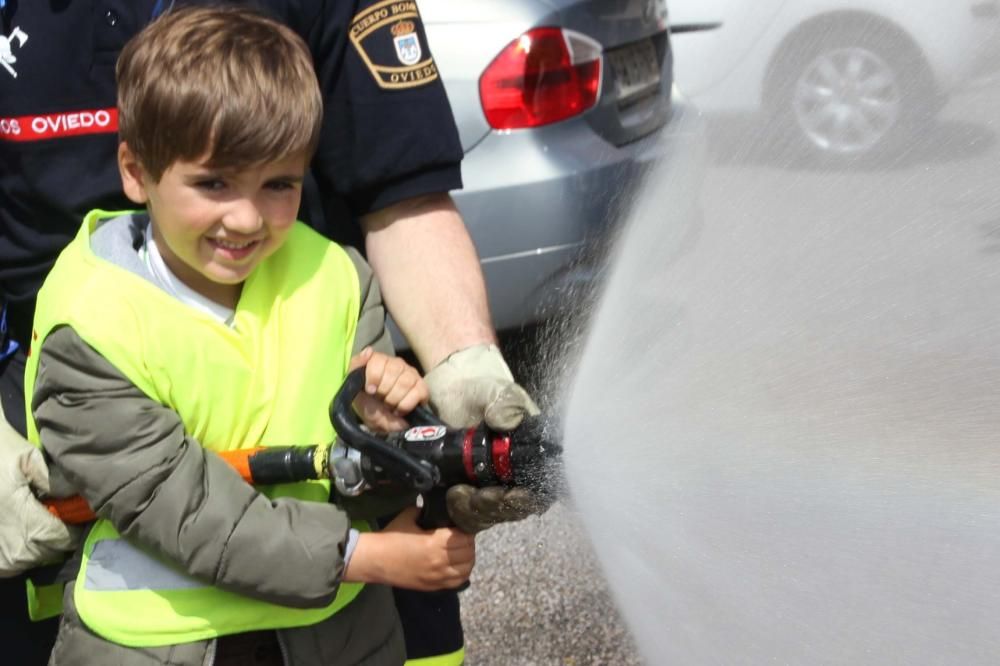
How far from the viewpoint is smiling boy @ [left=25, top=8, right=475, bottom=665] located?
1.82 metres

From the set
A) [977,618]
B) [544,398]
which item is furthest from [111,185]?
[977,618]

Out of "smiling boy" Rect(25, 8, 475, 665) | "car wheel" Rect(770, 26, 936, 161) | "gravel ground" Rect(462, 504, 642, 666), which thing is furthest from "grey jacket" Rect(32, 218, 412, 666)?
"gravel ground" Rect(462, 504, 642, 666)

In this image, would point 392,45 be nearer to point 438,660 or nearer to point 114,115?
point 114,115

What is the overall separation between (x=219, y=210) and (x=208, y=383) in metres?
0.23

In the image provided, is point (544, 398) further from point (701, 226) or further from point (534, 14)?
point (534, 14)

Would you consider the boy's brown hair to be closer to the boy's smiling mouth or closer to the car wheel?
the boy's smiling mouth

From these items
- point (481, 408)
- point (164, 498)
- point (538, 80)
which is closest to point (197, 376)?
point (164, 498)

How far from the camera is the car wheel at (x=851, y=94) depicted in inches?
66.1

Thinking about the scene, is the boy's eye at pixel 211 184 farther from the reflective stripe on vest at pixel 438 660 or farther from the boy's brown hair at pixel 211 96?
the reflective stripe on vest at pixel 438 660

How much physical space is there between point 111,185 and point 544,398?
72cm

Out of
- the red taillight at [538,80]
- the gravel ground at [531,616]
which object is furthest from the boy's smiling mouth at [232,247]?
the red taillight at [538,80]

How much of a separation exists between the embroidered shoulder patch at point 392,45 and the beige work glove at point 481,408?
446 mm

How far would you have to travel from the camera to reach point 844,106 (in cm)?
190

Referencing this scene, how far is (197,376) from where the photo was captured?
187 cm
